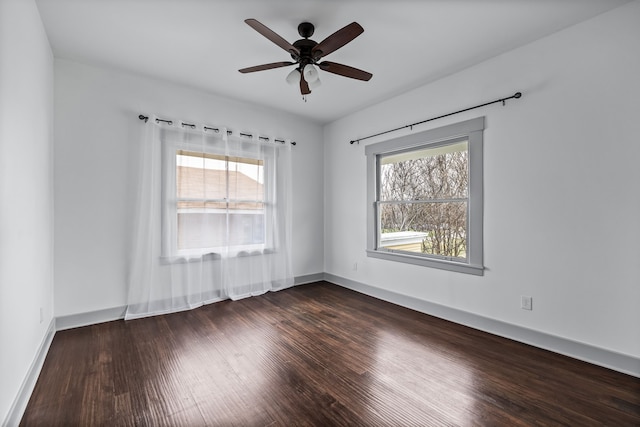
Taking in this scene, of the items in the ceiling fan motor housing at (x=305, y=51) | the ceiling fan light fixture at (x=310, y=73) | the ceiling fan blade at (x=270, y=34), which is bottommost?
the ceiling fan light fixture at (x=310, y=73)

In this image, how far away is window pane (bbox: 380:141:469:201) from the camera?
10.5 feet

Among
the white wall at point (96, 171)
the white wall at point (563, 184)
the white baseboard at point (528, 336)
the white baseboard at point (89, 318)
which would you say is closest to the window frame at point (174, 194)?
the white wall at point (96, 171)

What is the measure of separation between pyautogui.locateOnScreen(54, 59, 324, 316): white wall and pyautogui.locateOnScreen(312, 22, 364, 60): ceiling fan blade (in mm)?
2044

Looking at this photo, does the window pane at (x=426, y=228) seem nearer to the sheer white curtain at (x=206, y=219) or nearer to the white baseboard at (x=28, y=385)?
the sheer white curtain at (x=206, y=219)

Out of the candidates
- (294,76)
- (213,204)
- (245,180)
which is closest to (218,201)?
(213,204)

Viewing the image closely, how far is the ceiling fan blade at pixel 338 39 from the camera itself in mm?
1921

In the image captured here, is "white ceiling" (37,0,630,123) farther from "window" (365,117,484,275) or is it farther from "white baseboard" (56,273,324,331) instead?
"white baseboard" (56,273,324,331)

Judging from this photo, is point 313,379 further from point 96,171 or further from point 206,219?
point 96,171

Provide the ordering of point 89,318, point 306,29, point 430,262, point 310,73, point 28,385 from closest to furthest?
point 28,385, point 306,29, point 310,73, point 89,318, point 430,262

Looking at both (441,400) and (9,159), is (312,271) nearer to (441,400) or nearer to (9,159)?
(441,400)

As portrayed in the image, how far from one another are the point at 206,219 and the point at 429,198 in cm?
277

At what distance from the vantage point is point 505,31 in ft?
7.88

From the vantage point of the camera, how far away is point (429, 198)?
3.46 m

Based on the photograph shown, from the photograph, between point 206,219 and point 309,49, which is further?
point 206,219
